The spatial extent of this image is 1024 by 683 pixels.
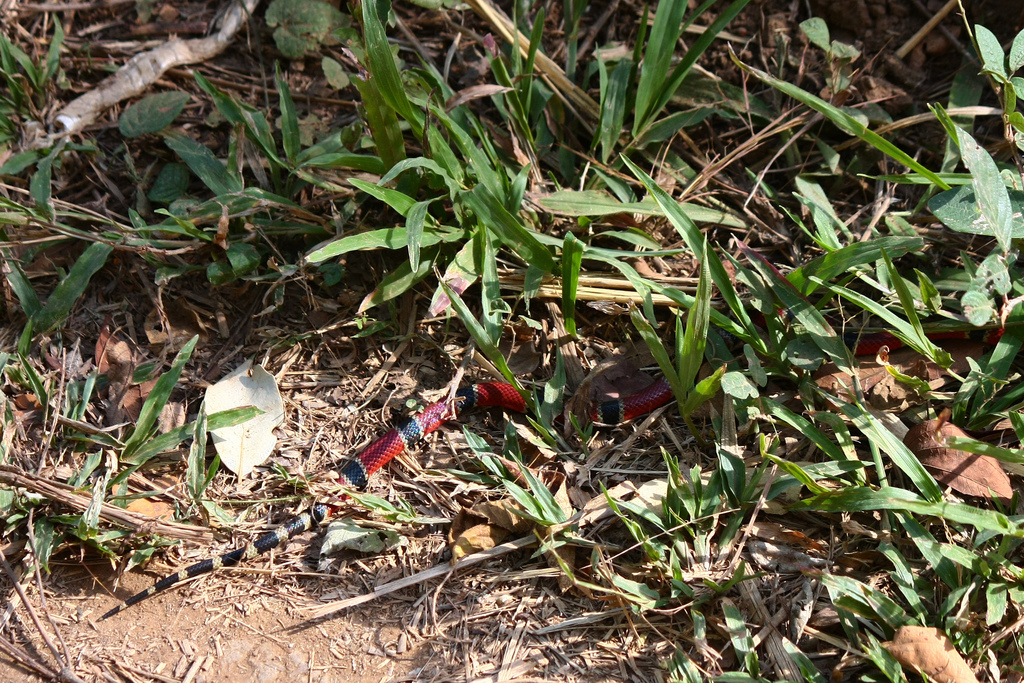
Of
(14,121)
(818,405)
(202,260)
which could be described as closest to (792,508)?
(818,405)

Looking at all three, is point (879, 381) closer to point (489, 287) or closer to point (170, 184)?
point (489, 287)

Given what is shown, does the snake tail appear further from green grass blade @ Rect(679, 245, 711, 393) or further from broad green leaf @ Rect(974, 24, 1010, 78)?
broad green leaf @ Rect(974, 24, 1010, 78)

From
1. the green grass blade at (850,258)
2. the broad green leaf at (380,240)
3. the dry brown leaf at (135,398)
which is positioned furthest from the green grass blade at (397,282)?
the green grass blade at (850,258)

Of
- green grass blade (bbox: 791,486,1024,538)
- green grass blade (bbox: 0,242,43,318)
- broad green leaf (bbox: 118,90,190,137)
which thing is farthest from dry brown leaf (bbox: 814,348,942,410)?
green grass blade (bbox: 0,242,43,318)

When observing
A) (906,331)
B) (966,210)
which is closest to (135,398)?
(906,331)

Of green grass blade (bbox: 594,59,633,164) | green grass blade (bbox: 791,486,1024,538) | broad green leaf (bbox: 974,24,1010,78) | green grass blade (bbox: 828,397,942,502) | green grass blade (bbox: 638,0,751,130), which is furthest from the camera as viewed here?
green grass blade (bbox: 594,59,633,164)

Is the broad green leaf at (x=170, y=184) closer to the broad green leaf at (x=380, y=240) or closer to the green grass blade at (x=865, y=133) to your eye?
the broad green leaf at (x=380, y=240)
